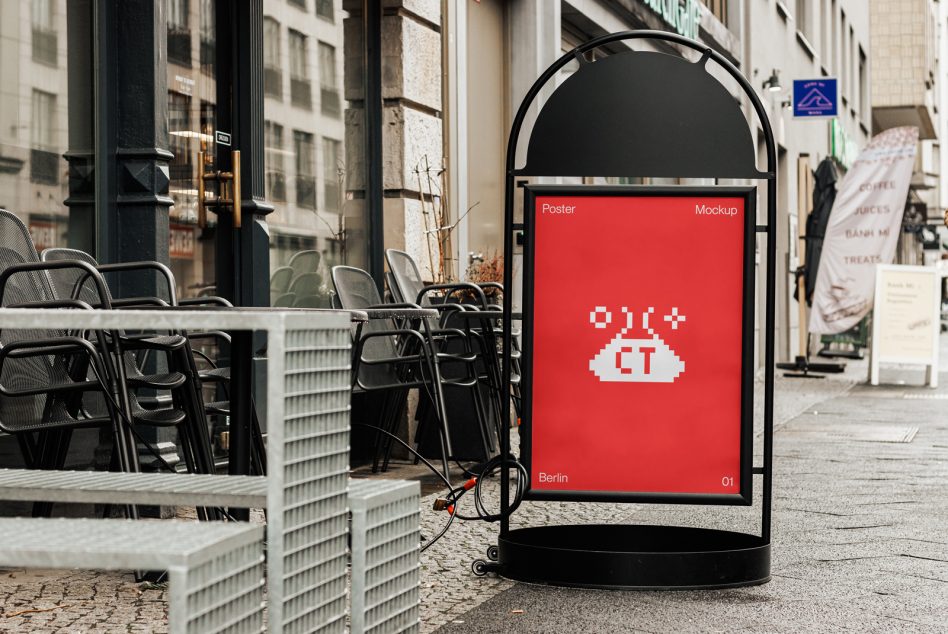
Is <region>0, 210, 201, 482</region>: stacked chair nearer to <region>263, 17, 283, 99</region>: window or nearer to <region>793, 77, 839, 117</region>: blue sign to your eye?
<region>263, 17, 283, 99</region>: window

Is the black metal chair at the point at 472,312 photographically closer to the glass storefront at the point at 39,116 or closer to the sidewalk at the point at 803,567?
the sidewalk at the point at 803,567

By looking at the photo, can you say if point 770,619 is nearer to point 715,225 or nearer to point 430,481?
point 715,225

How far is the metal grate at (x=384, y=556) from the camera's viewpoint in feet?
7.77

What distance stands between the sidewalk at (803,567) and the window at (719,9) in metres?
11.3

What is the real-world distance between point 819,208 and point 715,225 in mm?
13858

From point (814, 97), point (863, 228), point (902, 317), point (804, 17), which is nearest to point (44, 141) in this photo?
point (863, 228)

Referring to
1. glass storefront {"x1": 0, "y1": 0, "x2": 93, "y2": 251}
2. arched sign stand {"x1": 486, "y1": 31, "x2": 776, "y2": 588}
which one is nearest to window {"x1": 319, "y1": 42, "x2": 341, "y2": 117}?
glass storefront {"x1": 0, "y1": 0, "x2": 93, "y2": 251}

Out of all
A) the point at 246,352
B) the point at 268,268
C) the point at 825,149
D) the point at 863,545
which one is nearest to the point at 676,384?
the point at 863,545

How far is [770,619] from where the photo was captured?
3789 millimetres

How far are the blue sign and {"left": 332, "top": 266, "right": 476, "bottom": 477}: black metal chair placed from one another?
41.8 ft

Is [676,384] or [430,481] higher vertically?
[676,384]

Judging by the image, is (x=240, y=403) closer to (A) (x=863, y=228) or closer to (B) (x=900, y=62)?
(A) (x=863, y=228)

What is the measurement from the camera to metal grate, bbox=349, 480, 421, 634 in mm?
2369

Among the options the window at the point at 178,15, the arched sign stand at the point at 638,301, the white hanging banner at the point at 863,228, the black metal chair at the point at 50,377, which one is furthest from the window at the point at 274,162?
the white hanging banner at the point at 863,228
